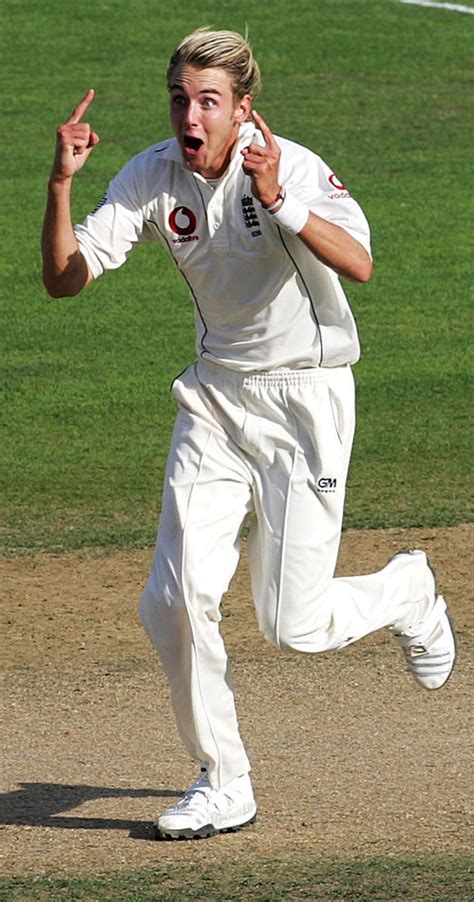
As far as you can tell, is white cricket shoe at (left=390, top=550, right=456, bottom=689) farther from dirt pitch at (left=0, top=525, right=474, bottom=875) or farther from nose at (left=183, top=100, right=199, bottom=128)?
nose at (left=183, top=100, right=199, bottom=128)

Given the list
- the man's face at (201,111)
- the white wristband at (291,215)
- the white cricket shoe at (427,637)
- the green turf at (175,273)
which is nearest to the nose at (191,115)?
the man's face at (201,111)

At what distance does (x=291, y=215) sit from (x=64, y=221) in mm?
764

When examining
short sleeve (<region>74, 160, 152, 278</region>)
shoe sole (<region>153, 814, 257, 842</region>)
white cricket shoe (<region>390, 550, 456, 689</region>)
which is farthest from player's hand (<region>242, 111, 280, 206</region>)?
shoe sole (<region>153, 814, 257, 842</region>)

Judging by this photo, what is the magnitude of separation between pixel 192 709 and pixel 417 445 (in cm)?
570

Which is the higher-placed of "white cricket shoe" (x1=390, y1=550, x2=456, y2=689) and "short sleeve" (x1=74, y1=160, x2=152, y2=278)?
"short sleeve" (x1=74, y1=160, x2=152, y2=278)

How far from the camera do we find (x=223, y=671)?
5.68 meters

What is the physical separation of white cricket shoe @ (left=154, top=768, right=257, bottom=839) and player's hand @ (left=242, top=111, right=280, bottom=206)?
191cm

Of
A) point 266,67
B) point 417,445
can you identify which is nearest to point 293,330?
point 417,445

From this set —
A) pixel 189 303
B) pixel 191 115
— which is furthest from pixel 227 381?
pixel 189 303

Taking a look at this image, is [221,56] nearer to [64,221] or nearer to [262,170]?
[262,170]

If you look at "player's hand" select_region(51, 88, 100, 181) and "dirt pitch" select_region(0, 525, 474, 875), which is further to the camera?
"dirt pitch" select_region(0, 525, 474, 875)

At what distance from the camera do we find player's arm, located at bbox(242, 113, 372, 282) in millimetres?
5242

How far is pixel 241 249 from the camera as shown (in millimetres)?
5574

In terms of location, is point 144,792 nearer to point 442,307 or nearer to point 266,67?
point 442,307
